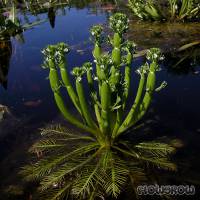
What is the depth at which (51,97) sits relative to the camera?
4.97 m

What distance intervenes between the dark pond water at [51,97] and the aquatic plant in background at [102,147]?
0.29 meters

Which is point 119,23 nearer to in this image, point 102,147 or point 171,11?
point 102,147

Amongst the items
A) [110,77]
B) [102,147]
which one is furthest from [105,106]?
[102,147]

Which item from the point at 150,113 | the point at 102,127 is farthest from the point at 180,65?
the point at 102,127

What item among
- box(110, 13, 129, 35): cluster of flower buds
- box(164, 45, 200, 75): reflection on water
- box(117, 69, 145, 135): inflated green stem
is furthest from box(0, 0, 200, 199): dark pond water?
box(110, 13, 129, 35): cluster of flower buds

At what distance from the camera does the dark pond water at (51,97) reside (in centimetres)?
369

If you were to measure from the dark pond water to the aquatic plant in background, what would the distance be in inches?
11.4

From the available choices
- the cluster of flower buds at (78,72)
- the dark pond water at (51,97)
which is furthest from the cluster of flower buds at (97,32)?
the dark pond water at (51,97)

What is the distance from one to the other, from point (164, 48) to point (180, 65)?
829 mm

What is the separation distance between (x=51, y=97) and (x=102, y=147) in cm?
169

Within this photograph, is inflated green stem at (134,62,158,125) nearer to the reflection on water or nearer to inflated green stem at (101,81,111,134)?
inflated green stem at (101,81,111,134)

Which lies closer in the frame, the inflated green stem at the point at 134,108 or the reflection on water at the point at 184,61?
the inflated green stem at the point at 134,108

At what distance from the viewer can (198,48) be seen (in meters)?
6.37

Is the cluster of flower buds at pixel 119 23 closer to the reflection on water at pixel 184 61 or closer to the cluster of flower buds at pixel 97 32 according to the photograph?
the cluster of flower buds at pixel 97 32
